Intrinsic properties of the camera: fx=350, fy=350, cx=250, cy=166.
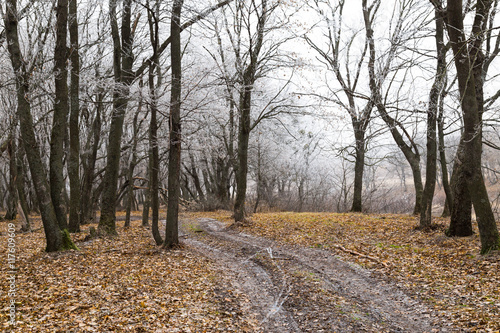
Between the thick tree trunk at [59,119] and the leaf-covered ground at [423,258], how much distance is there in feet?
19.6

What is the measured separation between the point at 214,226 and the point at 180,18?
839cm

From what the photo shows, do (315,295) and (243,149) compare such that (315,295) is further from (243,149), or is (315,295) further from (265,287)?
(243,149)

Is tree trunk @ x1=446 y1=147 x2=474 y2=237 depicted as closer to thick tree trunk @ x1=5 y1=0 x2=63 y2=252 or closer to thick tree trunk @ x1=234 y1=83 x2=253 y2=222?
thick tree trunk @ x1=234 y1=83 x2=253 y2=222

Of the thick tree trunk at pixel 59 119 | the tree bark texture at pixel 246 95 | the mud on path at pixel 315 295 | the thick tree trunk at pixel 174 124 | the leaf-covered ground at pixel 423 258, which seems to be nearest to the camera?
the mud on path at pixel 315 295

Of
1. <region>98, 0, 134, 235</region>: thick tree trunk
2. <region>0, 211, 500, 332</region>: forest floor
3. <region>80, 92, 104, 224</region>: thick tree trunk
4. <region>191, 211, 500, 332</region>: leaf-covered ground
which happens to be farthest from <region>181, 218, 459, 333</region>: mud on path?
<region>80, 92, 104, 224</region>: thick tree trunk

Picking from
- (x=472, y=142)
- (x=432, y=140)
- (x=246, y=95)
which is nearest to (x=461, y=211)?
(x=472, y=142)

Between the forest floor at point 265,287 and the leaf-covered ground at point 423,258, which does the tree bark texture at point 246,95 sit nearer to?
the leaf-covered ground at point 423,258

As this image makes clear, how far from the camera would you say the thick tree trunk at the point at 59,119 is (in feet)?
25.5

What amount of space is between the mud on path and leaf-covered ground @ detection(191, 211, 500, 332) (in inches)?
13.7

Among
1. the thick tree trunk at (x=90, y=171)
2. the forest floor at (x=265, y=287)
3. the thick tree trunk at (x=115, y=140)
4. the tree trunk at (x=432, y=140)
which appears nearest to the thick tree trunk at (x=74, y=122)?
the thick tree trunk at (x=115, y=140)

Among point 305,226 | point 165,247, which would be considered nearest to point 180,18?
point 165,247

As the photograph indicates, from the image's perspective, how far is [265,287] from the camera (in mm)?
6484

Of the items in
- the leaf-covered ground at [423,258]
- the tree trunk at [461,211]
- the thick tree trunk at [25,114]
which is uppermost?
the thick tree trunk at [25,114]

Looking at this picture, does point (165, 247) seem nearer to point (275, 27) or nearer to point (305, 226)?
point (305, 226)
